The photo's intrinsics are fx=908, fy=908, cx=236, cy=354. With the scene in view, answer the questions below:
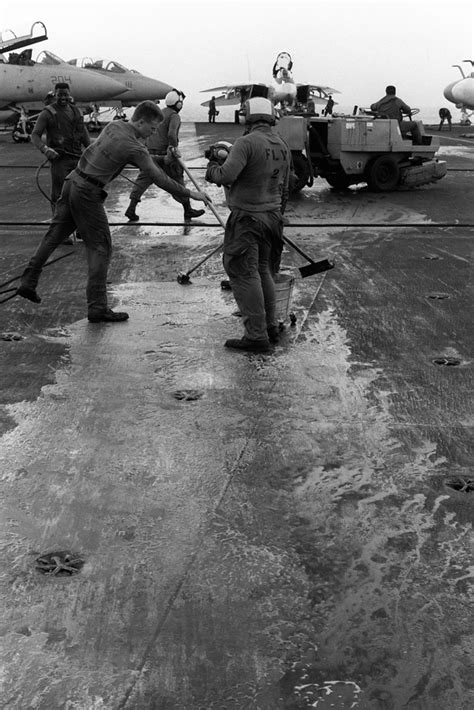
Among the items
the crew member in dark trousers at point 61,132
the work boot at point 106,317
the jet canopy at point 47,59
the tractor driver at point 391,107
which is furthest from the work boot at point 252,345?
the jet canopy at point 47,59

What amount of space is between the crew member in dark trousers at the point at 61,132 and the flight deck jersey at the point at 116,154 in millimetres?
3263

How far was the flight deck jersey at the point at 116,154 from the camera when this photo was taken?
6684mm

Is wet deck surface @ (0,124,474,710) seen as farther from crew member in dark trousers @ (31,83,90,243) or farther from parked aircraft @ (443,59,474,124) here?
parked aircraft @ (443,59,474,124)

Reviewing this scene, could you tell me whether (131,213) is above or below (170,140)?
below

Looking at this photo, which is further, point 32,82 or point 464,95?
point 464,95

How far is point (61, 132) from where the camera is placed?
10.1 m

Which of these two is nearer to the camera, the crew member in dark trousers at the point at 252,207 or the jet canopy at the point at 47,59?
the crew member in dark trousers at the point at 252,207

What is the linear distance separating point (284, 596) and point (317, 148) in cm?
1183

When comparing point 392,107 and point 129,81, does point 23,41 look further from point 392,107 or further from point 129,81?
point 392,107

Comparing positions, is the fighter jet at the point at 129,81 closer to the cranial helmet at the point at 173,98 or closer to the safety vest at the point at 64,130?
the cranial helmet at the point at 173,98

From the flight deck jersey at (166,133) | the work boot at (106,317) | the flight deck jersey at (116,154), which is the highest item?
the flight deck jersey at (116,154)

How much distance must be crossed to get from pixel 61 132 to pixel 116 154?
3714mm

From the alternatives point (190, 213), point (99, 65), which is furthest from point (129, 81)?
point (190, 213)

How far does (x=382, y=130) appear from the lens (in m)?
13.9
